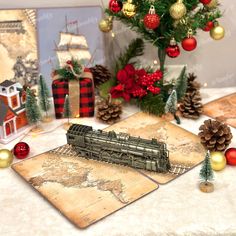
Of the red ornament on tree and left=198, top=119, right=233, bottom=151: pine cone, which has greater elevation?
the red ornament on tree

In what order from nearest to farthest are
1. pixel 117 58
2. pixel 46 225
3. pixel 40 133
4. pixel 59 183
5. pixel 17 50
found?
pixel 46 225
pixel 59 183
pixel 40 133
pixel 17 50
pixel 117 58

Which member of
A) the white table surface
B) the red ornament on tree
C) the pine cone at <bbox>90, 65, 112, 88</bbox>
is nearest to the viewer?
the white table surface

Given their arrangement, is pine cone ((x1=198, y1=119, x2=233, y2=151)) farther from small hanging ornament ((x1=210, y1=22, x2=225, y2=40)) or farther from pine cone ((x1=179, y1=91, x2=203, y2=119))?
small hanging ornament ((x1=210, y1=22, x2=225, y2=40))

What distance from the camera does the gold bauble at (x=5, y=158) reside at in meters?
1.00

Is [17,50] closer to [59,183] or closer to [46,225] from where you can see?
[59,183]

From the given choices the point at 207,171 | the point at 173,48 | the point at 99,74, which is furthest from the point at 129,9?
the point at 207,171

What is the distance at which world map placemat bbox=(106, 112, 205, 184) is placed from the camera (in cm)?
98

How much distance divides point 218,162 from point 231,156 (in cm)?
4

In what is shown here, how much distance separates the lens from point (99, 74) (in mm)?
1305

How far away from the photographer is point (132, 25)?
3.96ft

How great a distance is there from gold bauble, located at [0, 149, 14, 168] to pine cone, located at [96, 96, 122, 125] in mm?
298

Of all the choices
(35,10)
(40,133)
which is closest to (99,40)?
(35,10)

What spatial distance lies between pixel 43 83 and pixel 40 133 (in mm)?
143

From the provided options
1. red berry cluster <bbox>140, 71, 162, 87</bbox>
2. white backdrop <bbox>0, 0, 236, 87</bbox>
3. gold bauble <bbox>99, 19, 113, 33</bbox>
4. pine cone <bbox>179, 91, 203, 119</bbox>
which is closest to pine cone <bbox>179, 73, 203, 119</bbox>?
pine cone <bbox>179, 91, 203, 119</bbox>
